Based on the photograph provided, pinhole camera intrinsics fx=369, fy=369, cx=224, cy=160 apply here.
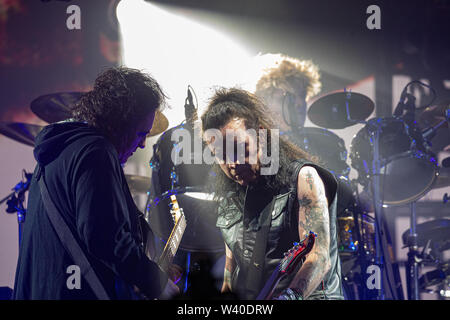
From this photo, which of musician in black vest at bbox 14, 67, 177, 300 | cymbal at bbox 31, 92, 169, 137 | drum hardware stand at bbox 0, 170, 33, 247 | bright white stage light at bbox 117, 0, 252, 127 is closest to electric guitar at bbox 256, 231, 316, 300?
musician in black vest at bbox 14, 67, 177, 300

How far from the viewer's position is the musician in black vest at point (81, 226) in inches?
60.9

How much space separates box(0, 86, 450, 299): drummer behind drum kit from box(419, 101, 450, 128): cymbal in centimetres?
1

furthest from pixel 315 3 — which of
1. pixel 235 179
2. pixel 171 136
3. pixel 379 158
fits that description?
pixel 235 179

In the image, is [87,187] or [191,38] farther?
[191,38]

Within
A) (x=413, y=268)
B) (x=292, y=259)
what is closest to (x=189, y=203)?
(x=292, y=259)

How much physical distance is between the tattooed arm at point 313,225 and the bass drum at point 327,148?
196cm

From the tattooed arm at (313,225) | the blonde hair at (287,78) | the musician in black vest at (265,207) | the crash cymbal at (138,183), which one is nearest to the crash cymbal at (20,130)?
the crash cymbal at (138,183)

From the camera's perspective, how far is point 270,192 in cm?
230

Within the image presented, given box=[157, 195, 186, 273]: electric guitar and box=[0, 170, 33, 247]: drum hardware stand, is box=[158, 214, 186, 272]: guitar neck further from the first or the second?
box=[0, 170, 33, 247]: drum hardware stand

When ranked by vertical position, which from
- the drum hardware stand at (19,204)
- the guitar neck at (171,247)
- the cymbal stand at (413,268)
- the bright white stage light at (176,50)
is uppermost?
the bright white stage light at (176,50)

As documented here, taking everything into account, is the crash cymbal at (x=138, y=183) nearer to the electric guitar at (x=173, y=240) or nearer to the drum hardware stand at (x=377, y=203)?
the electric guitar at (x=173, y=240)

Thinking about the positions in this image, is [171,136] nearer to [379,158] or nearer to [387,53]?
[379,158]

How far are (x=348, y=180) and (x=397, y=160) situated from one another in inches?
28.1

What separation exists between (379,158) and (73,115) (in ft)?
9.51
